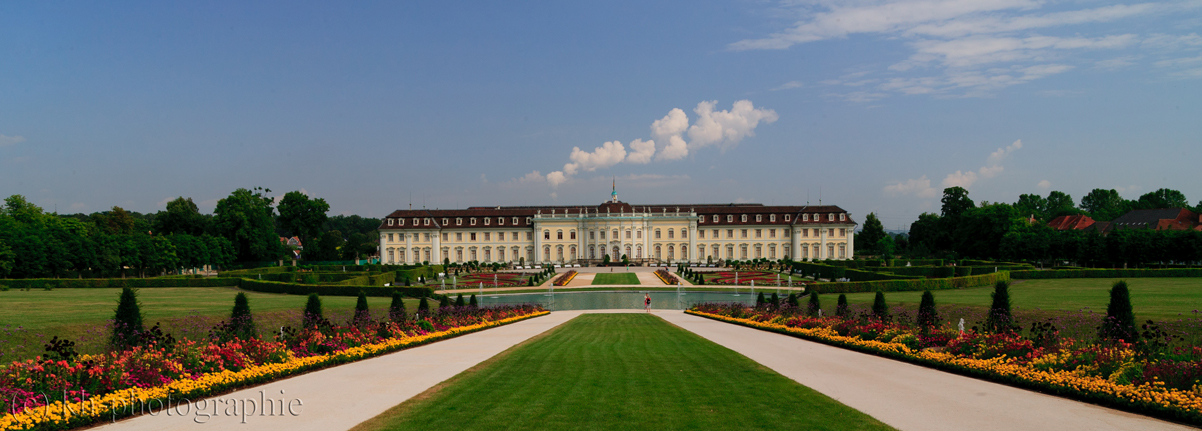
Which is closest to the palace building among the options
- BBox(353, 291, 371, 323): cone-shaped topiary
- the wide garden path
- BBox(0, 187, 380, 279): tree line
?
BBox(0, 187, 380, 279): tree line

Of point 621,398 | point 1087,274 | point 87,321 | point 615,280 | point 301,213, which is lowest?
point 615,280

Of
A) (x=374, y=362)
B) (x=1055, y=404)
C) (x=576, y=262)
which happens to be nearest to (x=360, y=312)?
(x=374, y=362)

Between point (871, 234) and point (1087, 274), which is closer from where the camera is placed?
point (1087, 274)

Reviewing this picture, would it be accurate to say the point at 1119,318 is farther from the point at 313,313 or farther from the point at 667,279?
the point at 667,279

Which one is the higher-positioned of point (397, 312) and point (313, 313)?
point (313, 313)

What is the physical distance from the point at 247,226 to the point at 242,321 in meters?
64.8

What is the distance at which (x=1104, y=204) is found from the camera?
4569 inches

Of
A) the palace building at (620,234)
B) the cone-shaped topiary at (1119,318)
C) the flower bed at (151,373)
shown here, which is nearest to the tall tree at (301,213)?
the palace building at (620,234)

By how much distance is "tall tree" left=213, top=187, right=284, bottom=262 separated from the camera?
228ft

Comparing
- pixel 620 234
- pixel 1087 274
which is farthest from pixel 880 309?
pixel 620 234

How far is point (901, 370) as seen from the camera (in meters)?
11.6

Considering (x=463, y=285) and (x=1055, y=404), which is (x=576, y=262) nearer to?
(x=463, y=285)

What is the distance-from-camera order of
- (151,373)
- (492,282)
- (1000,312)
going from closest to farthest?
(151,373)
(1000,312)
(492,282)

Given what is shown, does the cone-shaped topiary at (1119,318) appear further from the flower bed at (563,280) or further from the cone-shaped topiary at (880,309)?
the flower bed at (563,280)
